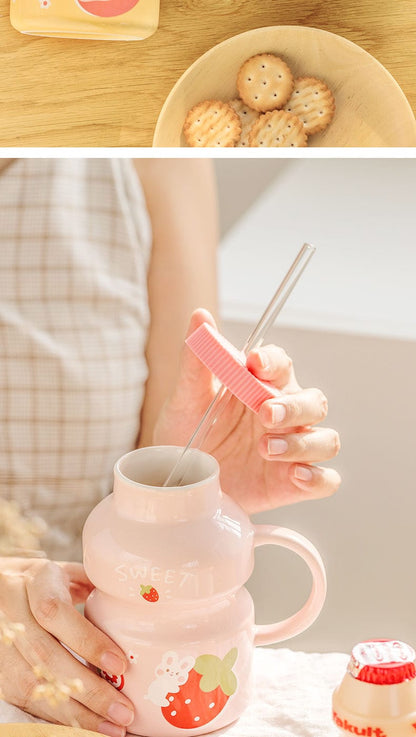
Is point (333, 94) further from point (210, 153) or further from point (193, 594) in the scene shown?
point (193, 594)

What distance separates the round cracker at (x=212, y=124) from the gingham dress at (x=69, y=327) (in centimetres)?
28

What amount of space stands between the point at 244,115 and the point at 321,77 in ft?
0.21

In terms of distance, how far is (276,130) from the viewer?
597mm

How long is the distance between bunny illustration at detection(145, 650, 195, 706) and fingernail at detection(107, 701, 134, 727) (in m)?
0.02

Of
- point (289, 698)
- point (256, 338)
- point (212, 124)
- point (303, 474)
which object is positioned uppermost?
point (212, 124)

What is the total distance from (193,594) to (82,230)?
515 mm

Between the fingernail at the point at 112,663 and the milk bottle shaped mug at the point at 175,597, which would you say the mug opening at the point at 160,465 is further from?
the fingernail at the point at 112,663

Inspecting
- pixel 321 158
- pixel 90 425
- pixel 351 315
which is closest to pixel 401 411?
pixel 351 315

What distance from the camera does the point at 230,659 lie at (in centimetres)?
51

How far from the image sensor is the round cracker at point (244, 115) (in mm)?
600

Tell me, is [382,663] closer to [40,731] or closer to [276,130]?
[40,731]

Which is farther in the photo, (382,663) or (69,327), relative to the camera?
(69,327)

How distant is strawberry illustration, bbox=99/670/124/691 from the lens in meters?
0.51

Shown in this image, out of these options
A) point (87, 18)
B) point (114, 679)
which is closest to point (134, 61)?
point (87, 18)
